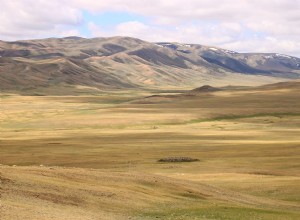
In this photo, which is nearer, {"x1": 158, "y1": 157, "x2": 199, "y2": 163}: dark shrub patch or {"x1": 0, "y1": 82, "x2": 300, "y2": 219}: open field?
{"x1": 0, "y1": 82, "x2": 300, "y2": 219}: open field

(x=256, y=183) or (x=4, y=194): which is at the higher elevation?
(x=4, y=194)

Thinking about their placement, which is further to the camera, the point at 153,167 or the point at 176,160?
the point at 176,160

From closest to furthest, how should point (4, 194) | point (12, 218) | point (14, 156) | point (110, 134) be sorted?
point (12, 218) < point (4, 194) < point (14, 156) < point (110, 134)

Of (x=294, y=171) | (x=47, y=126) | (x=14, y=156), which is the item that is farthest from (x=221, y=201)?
(x=47, y=126)

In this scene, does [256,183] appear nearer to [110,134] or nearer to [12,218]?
[12,218]

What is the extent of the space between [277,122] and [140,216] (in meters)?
122

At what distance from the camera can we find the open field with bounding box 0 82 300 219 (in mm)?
33562

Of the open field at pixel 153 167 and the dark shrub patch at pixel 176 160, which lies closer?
the open field at pixel 153 167

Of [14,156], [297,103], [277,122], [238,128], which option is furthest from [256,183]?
[297,103]

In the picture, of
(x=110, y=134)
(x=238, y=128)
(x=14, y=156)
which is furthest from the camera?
(x=238, y=128)

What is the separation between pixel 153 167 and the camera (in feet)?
229

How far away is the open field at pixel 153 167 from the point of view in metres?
33.6

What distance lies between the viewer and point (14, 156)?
83.2 metres

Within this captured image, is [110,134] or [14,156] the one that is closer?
[14,156]
